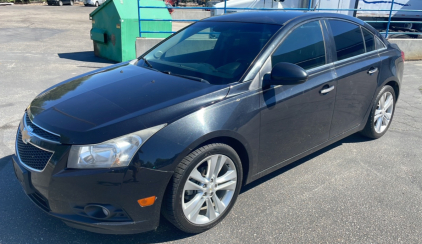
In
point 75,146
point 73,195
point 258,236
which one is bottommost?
point 258,236

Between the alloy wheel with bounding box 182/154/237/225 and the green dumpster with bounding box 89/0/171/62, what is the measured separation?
7.64 metres

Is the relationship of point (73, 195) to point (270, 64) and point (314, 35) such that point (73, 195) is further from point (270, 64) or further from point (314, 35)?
point (314, 35)

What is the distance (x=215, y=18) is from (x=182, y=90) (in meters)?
1.54

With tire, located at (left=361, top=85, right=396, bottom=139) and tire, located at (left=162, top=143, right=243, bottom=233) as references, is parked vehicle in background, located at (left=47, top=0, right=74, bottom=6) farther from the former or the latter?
tire, located at (left=162, top=143, right=243, bottom=233)

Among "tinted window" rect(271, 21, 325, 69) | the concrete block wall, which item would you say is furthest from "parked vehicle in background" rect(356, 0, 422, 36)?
"tinted window" rect(271, 21, 325, 69)

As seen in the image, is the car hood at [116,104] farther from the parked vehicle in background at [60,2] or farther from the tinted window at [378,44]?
the parked vehicle in background at [60,2]

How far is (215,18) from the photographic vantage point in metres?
4.07

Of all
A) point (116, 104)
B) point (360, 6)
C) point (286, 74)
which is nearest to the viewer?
point (116, 104)

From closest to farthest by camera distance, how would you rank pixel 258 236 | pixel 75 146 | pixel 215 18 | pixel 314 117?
pixel 75 146 < pixel 258 236 < pixel 314 117 < pixel 215 18

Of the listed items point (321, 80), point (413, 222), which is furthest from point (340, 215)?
point (321, 80)

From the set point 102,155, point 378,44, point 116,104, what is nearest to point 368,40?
point 378,44

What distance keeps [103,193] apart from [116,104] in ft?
2.39

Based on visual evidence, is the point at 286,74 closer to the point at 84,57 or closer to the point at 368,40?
the point at 368,40

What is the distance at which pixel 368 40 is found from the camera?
14.4 ft
